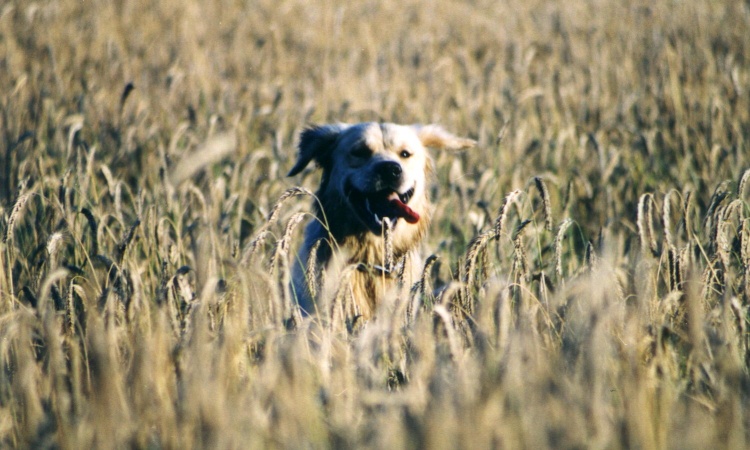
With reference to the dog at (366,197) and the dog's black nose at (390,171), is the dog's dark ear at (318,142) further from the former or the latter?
the dog's black nose at (390,171)

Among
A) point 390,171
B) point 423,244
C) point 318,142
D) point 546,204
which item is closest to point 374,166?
point 390,171

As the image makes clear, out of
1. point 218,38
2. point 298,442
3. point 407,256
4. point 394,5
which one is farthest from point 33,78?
point 394,5

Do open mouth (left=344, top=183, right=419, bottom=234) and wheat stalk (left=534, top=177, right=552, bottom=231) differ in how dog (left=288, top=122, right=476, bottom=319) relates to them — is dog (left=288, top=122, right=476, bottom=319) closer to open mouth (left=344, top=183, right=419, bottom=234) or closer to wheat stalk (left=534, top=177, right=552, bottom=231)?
open mouth (left=344, top=183, right=419, bottom=234)

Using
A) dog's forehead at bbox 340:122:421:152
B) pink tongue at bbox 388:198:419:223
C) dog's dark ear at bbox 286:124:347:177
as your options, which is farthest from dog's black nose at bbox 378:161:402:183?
dog's dark ear at bbox 286:124:347:177

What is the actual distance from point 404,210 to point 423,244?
2.01ft

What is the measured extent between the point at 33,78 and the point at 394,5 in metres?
7.25

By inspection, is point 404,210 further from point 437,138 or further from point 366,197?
point 437,138

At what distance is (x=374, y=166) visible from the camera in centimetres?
427

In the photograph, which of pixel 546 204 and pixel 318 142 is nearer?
pixel 546 204

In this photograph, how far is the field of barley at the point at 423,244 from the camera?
68.4 inches

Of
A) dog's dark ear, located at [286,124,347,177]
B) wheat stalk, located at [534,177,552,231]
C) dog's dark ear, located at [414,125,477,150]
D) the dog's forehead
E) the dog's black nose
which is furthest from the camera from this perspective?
dog's dark ear, located at [414,125,477,150]

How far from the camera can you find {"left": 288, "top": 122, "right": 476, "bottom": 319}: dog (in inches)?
163

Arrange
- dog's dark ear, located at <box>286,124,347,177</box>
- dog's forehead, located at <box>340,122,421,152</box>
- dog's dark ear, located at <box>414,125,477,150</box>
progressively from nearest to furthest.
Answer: dog's forehead, located at <box>340,122,421,152</box>, dog's dark ear, located at <box>286,124,347,177</box>, dog's dark ear, located at <box>414,125,477,150</box>

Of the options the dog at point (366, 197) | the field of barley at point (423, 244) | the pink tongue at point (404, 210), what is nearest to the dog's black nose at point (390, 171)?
the dog at point (366, 197)
